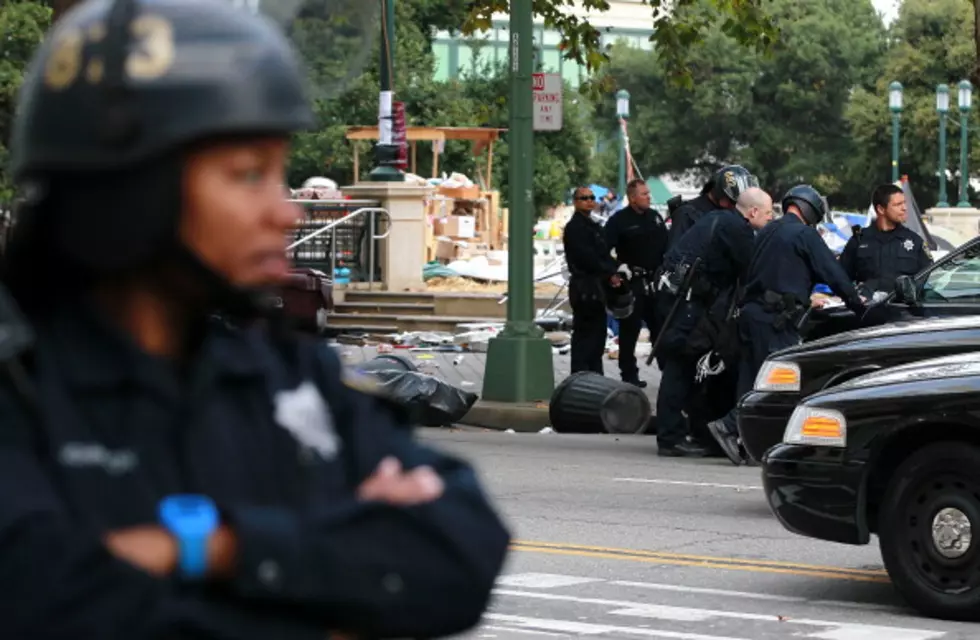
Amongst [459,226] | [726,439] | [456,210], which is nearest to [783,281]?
Answer: [726,439]

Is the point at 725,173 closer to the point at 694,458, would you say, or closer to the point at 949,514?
the point at 694,458

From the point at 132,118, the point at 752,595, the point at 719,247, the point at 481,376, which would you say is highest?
the point at 132,118

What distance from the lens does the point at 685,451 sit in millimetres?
15109

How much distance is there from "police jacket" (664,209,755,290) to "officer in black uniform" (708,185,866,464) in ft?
0.89

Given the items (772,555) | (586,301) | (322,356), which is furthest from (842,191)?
(322,356)

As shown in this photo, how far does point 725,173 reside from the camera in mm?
15055

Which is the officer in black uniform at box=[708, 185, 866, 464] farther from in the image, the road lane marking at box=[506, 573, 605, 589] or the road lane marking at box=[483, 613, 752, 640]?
the road lane marking at box=[483, 613, 752, 640]

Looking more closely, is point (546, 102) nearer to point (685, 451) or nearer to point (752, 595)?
point (685, 451)

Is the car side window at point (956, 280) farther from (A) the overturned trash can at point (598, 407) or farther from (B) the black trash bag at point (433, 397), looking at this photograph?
(B) the black trash bag at point (433, 397)

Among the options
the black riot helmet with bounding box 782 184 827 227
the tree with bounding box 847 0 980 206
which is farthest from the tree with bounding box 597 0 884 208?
the black riot helmet with bounding box 782 184 827 227

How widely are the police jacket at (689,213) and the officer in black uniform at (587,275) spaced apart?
55.1 inches

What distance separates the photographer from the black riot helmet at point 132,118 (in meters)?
1.85

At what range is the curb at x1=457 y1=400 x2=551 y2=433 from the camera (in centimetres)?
1766

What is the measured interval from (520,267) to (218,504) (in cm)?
1637
